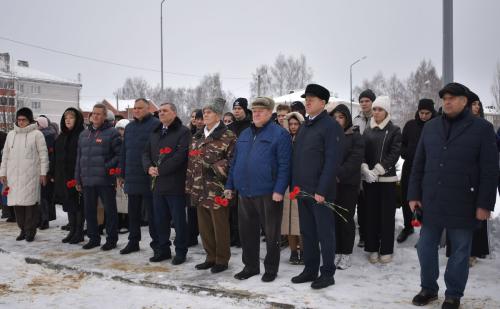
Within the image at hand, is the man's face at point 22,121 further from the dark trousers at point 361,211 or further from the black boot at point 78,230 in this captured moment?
the dark trousers at point 361,211

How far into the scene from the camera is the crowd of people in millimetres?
4570

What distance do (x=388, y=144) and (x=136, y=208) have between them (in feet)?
11.9

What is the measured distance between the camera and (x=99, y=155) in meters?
7.30

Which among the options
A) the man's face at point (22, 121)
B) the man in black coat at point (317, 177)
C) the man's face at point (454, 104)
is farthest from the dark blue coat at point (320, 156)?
the man's face at point (22, 121)

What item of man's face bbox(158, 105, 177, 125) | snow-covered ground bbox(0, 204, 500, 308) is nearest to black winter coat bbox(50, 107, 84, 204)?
snow-covered ground bbox(0, 204, 500, 308)

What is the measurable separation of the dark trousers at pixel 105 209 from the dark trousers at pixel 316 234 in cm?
325

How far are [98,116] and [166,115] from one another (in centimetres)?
142

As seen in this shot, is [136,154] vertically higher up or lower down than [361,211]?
higher up

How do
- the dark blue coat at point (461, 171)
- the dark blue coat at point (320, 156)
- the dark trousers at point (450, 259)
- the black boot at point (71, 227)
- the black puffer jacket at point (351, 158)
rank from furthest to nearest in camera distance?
1. the black boot at point (71, 227)
2. the black puffer jacket at point (351, 158)
3. the dark blue coat at point (320, 156)
4. the dark trousers at point (450, 259)
5. the dark blue coat at point (461, 171)

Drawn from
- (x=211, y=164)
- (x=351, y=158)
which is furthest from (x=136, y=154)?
(x=351, y=158)

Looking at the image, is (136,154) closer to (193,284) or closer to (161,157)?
(161,157)

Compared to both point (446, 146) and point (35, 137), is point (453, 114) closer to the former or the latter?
point (446, 146)

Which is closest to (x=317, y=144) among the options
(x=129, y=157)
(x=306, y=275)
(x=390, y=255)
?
(x=306, y=275)

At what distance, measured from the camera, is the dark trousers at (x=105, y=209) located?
7398 mm
